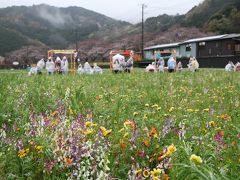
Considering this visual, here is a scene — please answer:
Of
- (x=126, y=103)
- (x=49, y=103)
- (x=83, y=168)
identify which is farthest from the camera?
(x=126, y=103)

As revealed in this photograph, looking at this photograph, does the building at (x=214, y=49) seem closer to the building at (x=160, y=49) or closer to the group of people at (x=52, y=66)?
the building at (x=160, y=49)

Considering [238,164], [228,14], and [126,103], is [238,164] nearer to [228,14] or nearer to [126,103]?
[126,103]

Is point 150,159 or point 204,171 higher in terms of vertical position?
point 204,171

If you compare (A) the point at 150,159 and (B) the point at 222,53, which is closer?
(A) the point at 150,159

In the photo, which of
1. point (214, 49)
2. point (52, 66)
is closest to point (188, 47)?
point (214, 49)

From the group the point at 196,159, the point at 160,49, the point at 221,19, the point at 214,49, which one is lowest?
the point at 196,159

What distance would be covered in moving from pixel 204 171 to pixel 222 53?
65396 millimetres

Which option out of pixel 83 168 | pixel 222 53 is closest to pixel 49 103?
pixel 83 168

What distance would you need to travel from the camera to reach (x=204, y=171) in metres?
1.89

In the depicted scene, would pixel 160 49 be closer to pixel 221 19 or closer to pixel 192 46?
pixel 192 46

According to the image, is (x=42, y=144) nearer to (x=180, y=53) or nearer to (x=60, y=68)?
(x=60, y=68)

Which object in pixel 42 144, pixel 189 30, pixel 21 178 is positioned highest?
pixel 189 30

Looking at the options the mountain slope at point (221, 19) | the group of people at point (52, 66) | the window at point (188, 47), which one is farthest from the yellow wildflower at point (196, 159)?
the mountain slope at point (221, 19)

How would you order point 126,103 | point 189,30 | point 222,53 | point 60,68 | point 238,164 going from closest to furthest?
1. point 238,164
2. point 126,103
3. point 60,68
4. point 222,53
5. point 189,30
